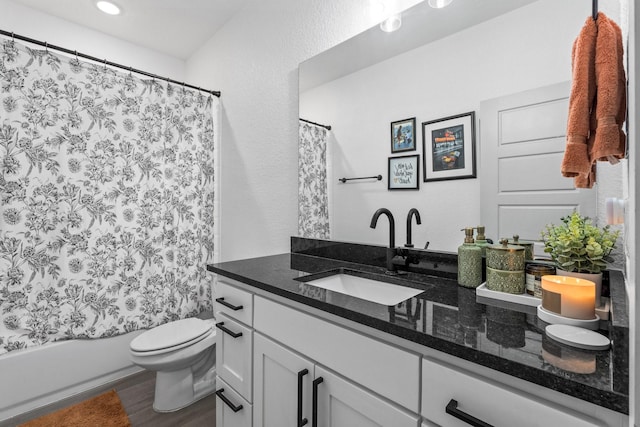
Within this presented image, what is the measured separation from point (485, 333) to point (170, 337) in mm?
1659

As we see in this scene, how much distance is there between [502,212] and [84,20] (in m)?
2.89

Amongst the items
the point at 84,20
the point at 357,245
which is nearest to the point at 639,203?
the point at 357,245

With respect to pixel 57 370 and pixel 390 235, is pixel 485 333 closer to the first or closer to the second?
pixel 390 235

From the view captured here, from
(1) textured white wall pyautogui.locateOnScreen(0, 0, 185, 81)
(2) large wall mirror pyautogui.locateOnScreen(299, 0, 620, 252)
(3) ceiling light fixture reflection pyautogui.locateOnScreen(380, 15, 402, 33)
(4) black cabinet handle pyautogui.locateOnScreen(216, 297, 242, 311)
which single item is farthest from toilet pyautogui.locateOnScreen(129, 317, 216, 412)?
(1) textured white wall pyautogui.locateOnScreen(0, 0, 185, 81)

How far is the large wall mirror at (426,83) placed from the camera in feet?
3.25

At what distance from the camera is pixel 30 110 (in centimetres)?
166

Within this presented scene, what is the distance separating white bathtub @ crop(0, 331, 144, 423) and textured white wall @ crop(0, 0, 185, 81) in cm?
202

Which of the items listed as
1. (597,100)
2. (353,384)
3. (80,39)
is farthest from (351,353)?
(80,39)

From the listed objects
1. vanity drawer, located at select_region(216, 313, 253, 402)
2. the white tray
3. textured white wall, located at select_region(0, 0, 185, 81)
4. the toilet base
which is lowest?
the toilet base

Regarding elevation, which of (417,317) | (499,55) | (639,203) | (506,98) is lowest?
(417,317)

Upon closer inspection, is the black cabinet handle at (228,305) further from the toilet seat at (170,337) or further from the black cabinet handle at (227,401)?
the toilet seat at (170,337)

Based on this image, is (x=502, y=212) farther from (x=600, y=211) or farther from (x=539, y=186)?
(x=600, y=211)

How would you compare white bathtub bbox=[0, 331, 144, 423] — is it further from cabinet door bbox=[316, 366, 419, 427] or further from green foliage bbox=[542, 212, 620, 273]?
green foliage bbox=[542, 212, 620, 273]

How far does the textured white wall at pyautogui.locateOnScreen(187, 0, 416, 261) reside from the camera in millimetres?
1655
